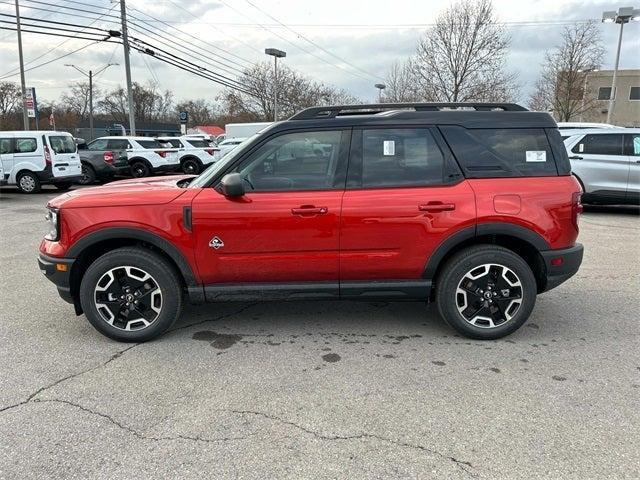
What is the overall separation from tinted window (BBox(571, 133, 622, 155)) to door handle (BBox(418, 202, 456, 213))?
8.01 meters

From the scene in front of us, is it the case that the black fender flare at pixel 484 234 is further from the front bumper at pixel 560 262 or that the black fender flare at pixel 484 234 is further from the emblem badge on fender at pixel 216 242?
the emblem badge on fender at pixel 216 242

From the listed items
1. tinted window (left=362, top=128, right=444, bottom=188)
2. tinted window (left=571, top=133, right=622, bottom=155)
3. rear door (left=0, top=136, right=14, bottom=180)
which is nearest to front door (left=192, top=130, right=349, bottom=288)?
tinted window (left=362, top=128, right=444, bottom=188)

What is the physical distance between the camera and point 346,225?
3.70m

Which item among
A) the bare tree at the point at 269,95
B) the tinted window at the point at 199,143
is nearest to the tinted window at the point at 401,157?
the tinted window at the point at 199,143

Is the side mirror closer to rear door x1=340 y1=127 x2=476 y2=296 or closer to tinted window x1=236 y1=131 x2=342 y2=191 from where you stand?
tinted window x1=236 y1=131 x2=342 y2=191

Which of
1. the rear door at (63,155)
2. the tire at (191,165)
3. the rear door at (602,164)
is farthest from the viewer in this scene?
A: the tire at (191,165)

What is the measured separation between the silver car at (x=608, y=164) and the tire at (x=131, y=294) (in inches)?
357

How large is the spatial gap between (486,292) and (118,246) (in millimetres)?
3006

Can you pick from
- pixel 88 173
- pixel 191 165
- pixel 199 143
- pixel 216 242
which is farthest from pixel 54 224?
pixel 199 143

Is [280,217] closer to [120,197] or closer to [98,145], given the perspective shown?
[120,197]

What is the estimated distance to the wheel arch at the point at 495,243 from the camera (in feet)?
Answer: 12.4

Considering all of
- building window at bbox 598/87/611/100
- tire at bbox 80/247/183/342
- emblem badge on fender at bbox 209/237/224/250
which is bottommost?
Answer: tire at bbox 80/247/183/342

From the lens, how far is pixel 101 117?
93.2m

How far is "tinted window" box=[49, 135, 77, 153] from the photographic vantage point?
46.2ft
